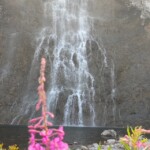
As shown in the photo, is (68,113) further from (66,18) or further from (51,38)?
(66,18)

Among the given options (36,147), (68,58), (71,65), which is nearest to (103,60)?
(71,65)

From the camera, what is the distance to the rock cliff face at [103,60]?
1085 inches

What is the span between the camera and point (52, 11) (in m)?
31.4

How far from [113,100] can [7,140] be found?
1420cm

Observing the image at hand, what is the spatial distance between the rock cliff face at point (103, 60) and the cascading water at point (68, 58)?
0.34 metres

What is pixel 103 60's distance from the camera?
95.9 ft

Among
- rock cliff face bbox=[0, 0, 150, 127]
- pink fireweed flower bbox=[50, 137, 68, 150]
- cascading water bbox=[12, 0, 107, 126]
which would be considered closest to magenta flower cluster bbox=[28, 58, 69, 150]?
pink fireweed flower bbox=[50, 137, 68, 150]

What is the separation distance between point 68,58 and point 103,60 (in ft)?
9.91

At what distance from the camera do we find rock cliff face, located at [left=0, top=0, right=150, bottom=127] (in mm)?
27547

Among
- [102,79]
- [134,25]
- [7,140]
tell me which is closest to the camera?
[7,140]

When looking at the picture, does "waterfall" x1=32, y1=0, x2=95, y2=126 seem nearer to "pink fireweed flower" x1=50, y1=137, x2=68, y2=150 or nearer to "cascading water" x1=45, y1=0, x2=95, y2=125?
"cascading water" x1=45, y1=0, x2=95, y2=125

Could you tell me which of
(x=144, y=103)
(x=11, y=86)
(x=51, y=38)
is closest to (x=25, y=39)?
(x=51, y=38)

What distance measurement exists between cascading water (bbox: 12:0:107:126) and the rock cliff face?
1.11 feet

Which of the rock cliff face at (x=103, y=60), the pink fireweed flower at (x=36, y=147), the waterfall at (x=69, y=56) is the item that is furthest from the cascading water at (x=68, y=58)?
the pink fireweed flower at (x=36, y=147)
